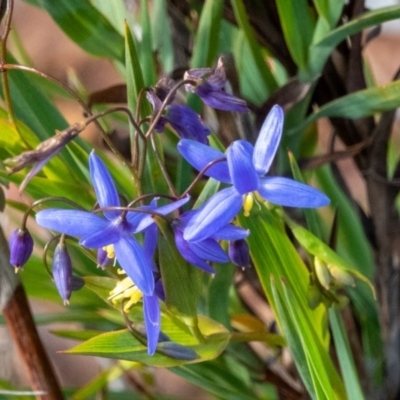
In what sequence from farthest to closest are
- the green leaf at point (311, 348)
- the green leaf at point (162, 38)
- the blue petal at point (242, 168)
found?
the green leaf at point (162, 38) < the green leaf at point (311, 348) < the blue petal at point (242, 168)

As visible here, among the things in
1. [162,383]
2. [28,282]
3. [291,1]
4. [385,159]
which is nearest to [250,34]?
[291,1]

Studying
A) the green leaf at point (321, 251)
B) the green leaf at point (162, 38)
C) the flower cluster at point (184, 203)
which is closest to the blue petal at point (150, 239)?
the flower cluster at point (184, 203)

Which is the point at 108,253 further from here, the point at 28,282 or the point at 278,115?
the point at 28,282

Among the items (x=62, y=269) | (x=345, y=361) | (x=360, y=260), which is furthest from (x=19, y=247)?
(x=360, y=260)

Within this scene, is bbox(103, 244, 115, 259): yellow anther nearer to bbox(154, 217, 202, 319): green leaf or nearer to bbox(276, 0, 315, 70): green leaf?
bbox(154, 217, 202, 319): green leaf

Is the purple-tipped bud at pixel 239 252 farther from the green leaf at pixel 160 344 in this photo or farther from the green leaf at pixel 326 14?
the green leaf at pixel 326 14

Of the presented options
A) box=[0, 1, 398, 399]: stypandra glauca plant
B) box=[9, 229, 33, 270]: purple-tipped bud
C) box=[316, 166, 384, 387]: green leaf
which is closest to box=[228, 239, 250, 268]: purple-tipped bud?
box=[0, 1, 398, 399]: stypandra glauca plant
